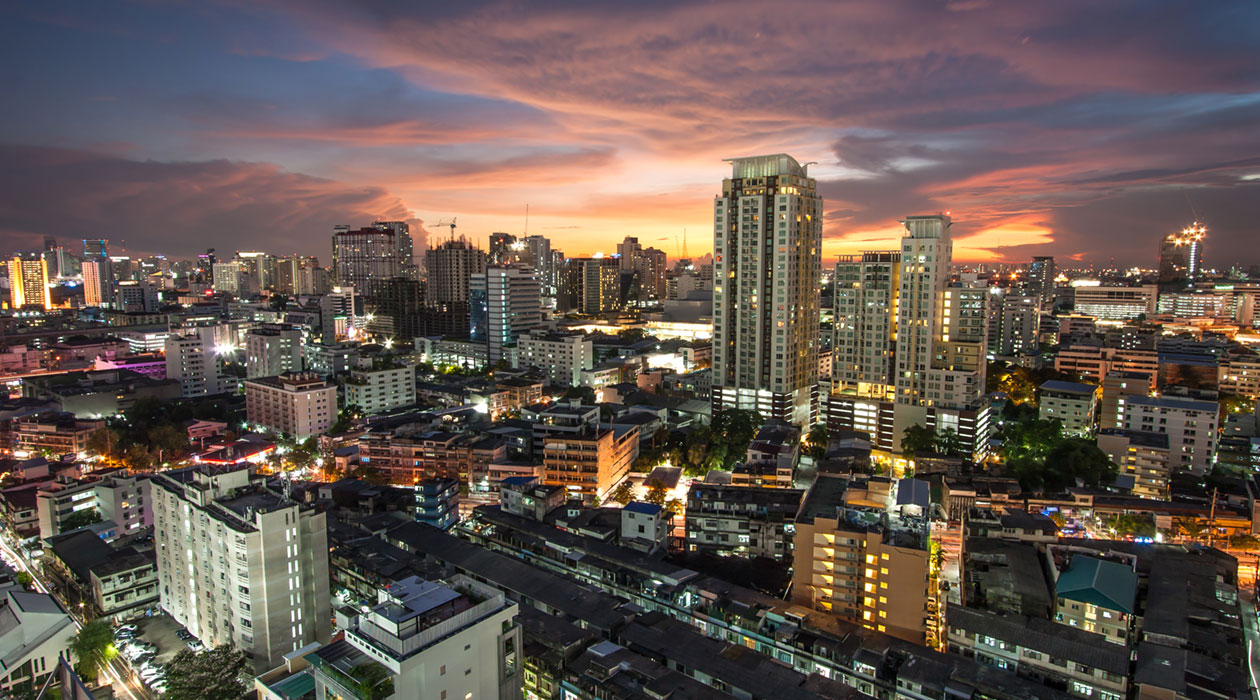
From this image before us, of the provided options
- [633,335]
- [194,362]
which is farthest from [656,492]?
[633,335]

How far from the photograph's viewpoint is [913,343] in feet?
86.7

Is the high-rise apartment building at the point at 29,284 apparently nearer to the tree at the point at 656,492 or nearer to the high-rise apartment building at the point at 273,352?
the high-rise apartment building at the point at 273,352

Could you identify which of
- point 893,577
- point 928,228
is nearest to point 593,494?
point 893,577

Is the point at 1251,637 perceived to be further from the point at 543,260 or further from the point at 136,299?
the point at 136,299

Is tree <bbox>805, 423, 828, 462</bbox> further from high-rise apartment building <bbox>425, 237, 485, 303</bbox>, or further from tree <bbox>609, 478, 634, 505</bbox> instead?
high-rise apartment building <bbox>425, 237, 485, 303</bbox>

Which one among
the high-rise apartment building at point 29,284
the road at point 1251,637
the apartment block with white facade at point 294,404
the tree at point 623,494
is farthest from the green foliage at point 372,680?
the high-rise apartment building at point 29,284

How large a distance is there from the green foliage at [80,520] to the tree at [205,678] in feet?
33.7

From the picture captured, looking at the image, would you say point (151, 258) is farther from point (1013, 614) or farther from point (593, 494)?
point (1013, 614)

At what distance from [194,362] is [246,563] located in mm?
31234

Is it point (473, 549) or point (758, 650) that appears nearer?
point (758, 650)

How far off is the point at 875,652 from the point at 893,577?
6.45 feet

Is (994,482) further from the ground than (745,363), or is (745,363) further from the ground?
(745,363)

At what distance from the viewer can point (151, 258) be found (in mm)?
111250

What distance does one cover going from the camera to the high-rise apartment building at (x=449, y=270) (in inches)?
2504
